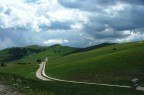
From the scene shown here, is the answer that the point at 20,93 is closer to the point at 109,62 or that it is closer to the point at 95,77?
the point at 95,77

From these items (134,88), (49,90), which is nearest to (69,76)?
(134,88)

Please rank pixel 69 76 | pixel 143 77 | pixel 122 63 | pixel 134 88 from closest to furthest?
pixel 134 88 → pixel 143 77 → pixel 69 76 → pixel 122 63

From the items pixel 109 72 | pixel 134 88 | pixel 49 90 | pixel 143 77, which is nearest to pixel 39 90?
pixel 49 90

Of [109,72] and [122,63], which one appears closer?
[109,72]

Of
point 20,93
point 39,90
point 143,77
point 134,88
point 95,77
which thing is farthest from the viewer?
point 95,77

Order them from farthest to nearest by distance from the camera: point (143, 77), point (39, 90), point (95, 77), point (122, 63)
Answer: point (122, 63)
point (95, 77)
point (143, 77)
point (39, 90)

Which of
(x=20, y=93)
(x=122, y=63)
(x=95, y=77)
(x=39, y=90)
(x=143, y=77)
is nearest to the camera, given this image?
(x=20, y=93)

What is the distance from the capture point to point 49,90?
4575cm

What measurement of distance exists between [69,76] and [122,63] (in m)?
16.7

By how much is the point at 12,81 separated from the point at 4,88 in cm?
443

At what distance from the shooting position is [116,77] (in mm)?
80250

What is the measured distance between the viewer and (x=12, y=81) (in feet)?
150

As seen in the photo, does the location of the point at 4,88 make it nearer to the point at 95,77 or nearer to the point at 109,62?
the point at 95,77

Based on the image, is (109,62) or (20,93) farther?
(109,62)
